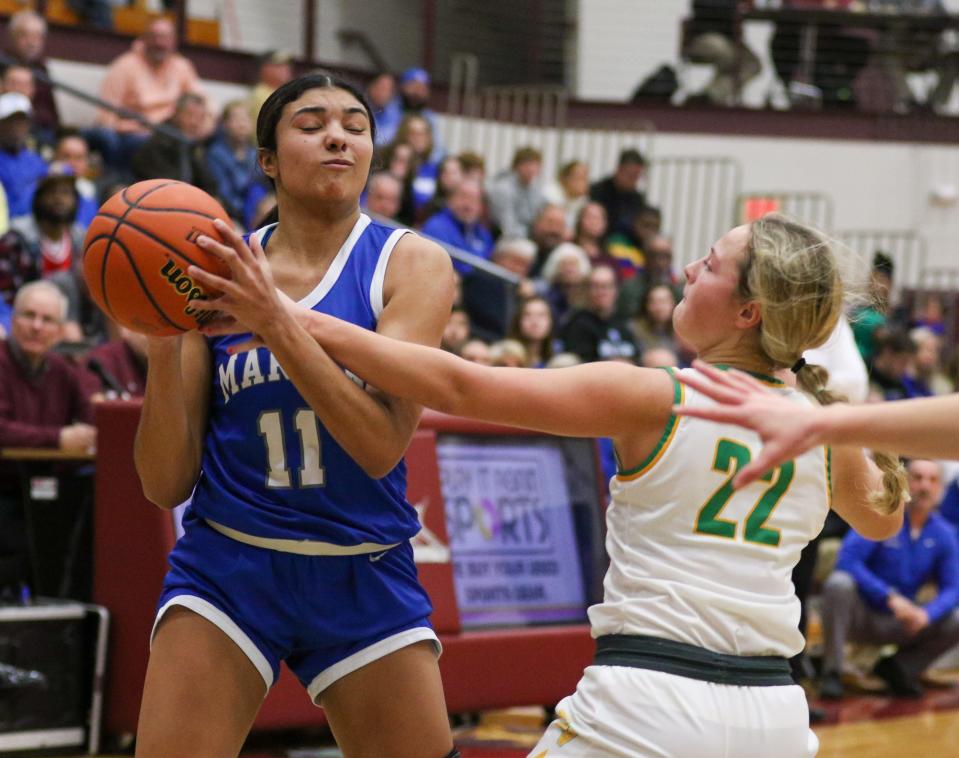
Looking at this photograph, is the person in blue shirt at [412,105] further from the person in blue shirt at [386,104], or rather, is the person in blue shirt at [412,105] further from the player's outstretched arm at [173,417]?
the player's outstretched arm at [173,417]

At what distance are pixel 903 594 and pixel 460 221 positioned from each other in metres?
4.05

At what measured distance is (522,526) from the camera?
257 inches

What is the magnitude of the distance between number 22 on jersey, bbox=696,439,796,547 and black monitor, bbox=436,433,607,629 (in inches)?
149

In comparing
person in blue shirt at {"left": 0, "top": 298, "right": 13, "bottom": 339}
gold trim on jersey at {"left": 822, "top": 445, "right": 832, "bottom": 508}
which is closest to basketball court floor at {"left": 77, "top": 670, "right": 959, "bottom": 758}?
person in blue shirt at {"left": 0, "top": 298, "right": 13, "bottom": 339}

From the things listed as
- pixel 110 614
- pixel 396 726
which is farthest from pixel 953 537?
pixel 396 726

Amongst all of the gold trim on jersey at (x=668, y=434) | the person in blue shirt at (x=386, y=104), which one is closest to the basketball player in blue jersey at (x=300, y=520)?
the gold trim on jersey at (x=668, y=434)

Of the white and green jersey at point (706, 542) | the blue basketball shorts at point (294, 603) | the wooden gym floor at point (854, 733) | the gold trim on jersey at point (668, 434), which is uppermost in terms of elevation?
the gold trim on jersey at point (668, 434)

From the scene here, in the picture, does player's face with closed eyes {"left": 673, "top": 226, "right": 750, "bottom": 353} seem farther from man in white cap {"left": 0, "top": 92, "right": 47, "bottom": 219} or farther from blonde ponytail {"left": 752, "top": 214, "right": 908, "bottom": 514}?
man in white cap {"left": 0, "top": 92, "right": 47, "bottom": 219}

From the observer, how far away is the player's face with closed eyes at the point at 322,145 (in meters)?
3.02

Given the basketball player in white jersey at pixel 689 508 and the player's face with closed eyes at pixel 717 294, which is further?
the player's face with closed eyes at pixel 717 294

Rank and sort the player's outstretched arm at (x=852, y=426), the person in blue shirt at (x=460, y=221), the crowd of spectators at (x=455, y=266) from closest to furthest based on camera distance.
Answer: the player's outstretched arm at (x=852, y=426) < the crowd of spectators at (x=455, y=266) < the person in blue shirt at (x=460, y=221)

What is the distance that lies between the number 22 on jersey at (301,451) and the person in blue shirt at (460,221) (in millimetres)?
7303

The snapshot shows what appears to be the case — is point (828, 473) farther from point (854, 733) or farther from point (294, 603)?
point (854, 733)

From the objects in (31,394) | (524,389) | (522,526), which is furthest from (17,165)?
(524,389)
